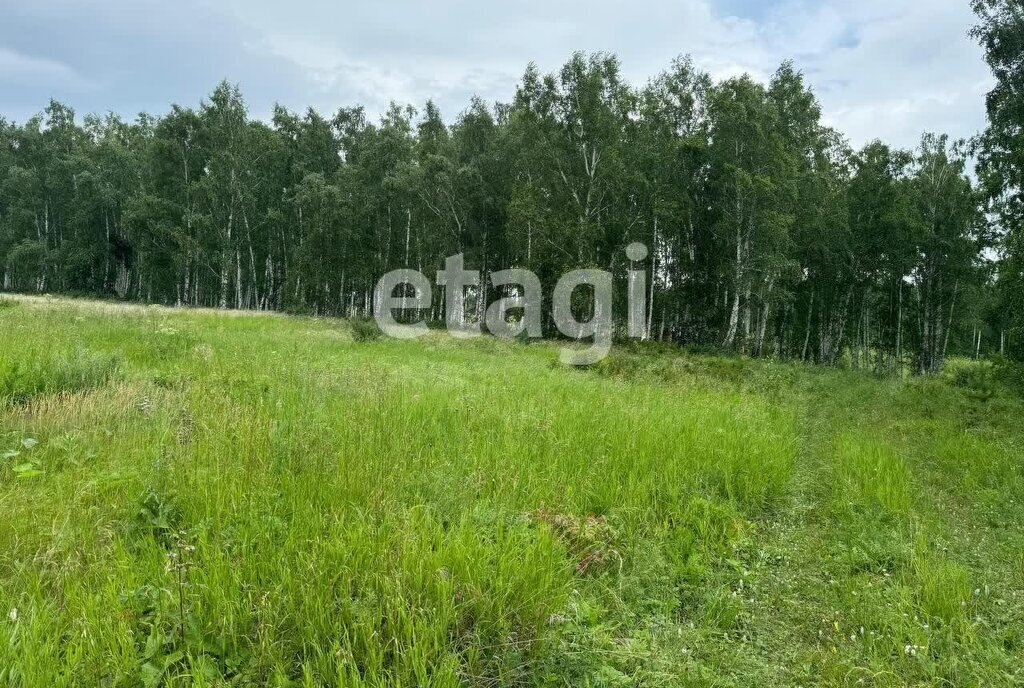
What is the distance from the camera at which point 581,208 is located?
2823 cm

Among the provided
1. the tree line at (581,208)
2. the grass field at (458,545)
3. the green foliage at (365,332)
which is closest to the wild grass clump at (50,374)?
the grass field at (458,545)

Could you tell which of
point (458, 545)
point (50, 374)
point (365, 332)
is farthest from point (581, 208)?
point (458, 545)

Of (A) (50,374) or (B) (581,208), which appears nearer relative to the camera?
(A) (50,374)

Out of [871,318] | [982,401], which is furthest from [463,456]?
[871,318]

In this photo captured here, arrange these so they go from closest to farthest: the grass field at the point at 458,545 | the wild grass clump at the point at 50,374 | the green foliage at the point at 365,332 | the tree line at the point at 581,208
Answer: the grass field at the point at 458,545 < the wild grass clump at the point at 50,374 < the green foliage at the point at 365,332 < the tree line at the point at 581,208

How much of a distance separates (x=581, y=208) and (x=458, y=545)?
2678 centimetres

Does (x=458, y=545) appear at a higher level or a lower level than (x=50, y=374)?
lower

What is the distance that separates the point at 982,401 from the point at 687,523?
13642mm

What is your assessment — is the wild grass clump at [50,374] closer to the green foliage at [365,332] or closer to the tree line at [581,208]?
the green foliage at [365,332]

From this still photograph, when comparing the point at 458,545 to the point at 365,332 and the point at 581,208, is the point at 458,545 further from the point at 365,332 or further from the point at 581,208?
the point at 581,208

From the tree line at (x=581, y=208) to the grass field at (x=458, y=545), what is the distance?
1365 centimetres

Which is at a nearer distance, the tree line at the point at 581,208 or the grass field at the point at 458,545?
the grass field at the point at 458,545

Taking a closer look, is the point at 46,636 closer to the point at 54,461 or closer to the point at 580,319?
the point at 54,461

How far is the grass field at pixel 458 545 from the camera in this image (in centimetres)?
261
